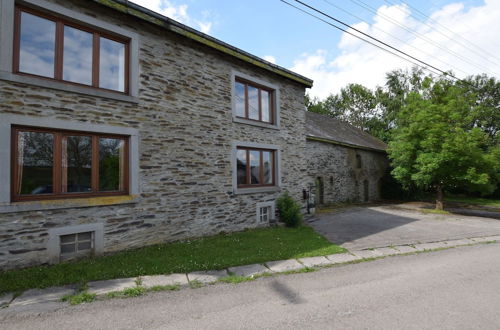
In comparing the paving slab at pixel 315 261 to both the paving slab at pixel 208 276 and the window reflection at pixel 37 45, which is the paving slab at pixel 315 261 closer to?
the paving slab at pixel 208 276

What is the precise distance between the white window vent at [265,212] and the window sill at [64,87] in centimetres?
558

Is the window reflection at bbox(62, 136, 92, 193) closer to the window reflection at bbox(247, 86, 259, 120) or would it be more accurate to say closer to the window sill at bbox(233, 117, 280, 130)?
the window sill at bbox(233, 117, 280, 130)

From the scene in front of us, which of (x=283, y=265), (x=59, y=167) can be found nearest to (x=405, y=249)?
(x=283, y=265)

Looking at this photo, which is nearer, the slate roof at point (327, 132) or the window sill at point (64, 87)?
the window sill at point (64, 87)

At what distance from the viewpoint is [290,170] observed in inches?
425

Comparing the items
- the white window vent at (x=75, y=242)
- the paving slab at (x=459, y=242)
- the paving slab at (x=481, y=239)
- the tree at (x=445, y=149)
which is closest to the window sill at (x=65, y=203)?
the white window vent at (x=75, y=242)

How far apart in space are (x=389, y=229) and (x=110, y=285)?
939 cm

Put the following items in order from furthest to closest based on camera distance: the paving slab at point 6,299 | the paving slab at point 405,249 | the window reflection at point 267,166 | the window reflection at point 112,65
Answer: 1. the window reflection at point 267,166
2. the paving slab at point 405,249
3. the window reflection at point 112,65
4. the paving slab at point 6,299

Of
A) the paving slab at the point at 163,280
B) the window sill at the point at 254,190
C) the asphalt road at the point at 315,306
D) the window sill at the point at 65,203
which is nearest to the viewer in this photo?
the asphalt road at the point at 315,306

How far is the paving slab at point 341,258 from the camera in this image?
19.5 feet

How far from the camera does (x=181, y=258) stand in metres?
5.72

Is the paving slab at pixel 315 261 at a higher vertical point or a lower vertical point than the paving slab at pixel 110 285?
lower

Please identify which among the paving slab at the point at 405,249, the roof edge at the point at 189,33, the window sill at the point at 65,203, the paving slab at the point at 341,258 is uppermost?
the roof edge at the point at 189,33

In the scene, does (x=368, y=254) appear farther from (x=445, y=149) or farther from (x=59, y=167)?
(x=445, y=149)
